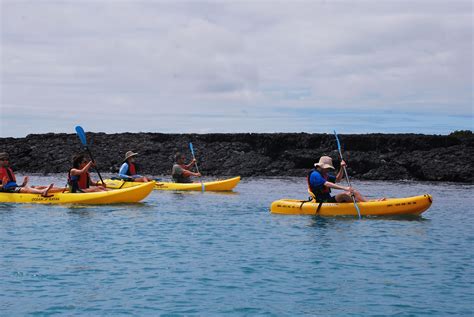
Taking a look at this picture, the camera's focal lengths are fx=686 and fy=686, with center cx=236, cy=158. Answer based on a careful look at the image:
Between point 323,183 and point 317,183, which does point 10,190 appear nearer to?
point 317,183

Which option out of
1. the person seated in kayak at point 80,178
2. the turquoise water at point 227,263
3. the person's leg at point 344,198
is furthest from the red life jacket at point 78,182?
the person's leg at point 344,198

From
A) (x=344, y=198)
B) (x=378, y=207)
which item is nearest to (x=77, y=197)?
(x=344, y=198)

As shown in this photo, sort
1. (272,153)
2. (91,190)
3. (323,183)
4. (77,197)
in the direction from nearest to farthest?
1. (323,183)
2. (77,197)
3. (91,190)
4. (272,153)

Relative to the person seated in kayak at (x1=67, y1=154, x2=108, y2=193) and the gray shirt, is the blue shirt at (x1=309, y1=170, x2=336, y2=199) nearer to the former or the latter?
the person seated in kayak at (x1=67, y1=154, x2=108, y2=193)

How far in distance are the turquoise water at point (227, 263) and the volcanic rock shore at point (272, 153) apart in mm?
18211

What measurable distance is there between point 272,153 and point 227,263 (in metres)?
30.4

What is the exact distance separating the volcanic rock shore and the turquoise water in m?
18.2

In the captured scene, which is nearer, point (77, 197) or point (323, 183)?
point (323, 183)

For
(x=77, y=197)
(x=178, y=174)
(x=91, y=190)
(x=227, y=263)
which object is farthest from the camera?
(x=178, y=174)

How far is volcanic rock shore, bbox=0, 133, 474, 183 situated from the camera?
116 feet

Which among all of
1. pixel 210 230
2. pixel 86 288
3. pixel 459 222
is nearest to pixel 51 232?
pixel 210 230

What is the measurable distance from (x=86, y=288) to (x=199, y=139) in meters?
34.7

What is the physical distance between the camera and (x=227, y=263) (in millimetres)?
10453

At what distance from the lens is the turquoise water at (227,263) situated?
808 cm
